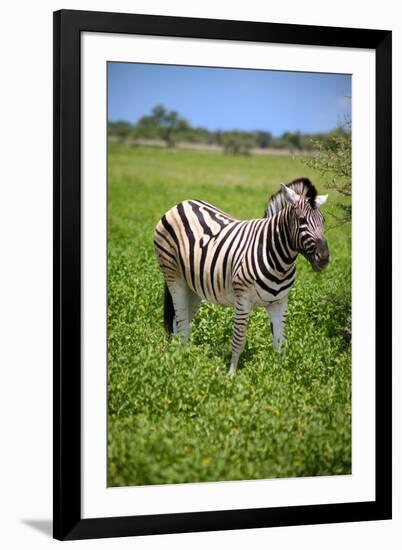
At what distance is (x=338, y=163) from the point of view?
7480 millimetres

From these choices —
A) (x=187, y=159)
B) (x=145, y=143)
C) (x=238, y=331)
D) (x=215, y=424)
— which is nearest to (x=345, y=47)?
(x=238, y=331)

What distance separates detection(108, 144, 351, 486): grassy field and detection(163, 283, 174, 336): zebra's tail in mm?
66

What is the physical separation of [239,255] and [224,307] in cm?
41

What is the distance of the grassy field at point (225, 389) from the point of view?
6.46 metres

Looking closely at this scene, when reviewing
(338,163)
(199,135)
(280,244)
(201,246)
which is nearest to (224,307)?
(201,246)

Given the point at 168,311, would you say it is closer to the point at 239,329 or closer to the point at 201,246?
the point at 201,246

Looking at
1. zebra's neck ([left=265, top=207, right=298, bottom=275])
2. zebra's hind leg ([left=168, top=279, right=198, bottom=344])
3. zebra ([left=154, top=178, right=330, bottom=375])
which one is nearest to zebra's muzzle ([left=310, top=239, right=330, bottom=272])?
zebra ([left=154, top=178, right=330, bottom=375])

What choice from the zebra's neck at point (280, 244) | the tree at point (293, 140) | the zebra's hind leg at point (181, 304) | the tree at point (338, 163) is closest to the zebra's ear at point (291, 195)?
the zebra's neck at point (280, 244)

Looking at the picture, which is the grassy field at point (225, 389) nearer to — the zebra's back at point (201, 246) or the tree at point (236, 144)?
the zebra's back at point (201, 246)

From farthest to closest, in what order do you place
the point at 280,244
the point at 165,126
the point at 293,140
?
the point at 165,126, the point at 293,140, the point at 280,244

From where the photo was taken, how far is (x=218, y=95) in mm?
8023

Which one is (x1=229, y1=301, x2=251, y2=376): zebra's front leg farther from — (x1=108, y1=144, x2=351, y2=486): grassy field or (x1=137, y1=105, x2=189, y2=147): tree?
(x1=137, y1=105, x2=189, y2=147): tree

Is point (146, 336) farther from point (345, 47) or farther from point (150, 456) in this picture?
point (345, 47)

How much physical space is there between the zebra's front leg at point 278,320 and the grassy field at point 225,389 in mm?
60
